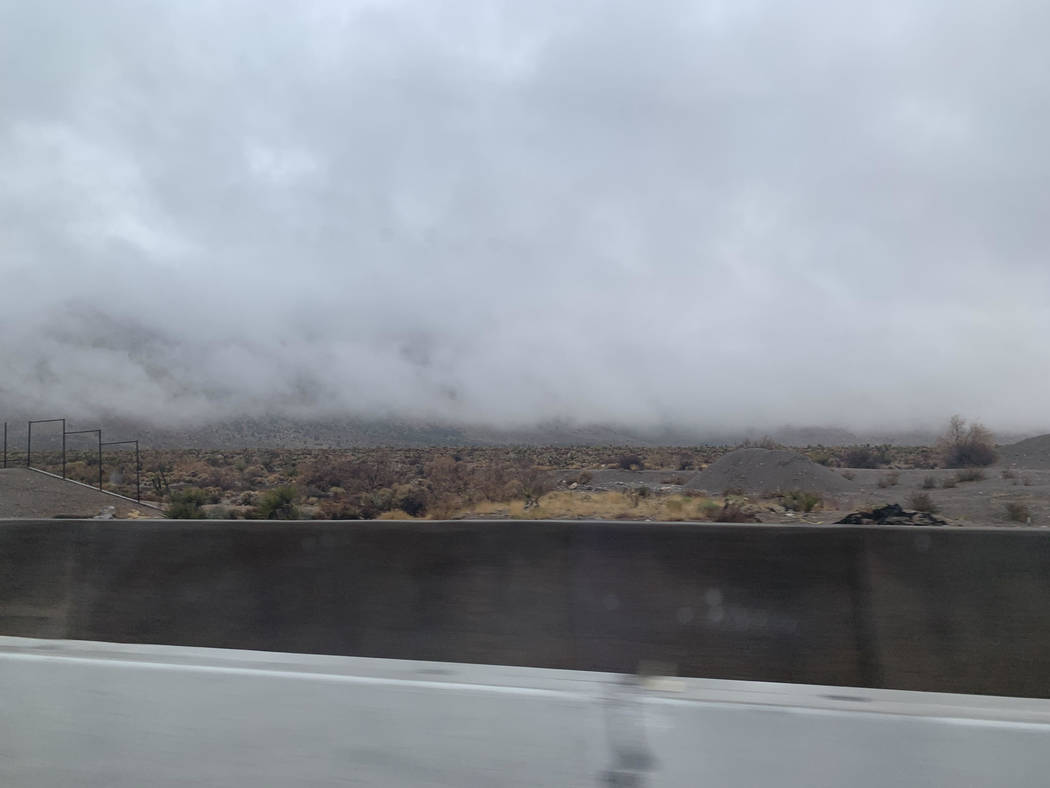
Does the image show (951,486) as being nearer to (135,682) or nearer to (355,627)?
(355,627)

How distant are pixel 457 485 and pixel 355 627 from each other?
25.6 metres

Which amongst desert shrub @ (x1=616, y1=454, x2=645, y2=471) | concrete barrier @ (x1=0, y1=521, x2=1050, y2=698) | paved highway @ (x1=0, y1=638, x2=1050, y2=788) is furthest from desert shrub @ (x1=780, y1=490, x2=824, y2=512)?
paved highway @ (x1=0, y1=638, x2=1050, y2=788)

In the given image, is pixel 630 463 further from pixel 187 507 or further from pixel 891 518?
pixel 891 518

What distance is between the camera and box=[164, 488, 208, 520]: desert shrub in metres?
26.5

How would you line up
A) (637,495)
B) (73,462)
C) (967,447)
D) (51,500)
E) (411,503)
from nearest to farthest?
(411,503) < (637,495) < (51,500) < (967,447) < (73,462)

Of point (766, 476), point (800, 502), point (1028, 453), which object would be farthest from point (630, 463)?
point (800, 502)

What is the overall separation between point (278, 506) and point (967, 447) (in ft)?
119

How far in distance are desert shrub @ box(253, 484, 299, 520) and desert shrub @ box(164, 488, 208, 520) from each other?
5.36 ft

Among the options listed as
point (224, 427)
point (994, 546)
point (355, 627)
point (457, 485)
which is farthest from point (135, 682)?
point (224, 427)

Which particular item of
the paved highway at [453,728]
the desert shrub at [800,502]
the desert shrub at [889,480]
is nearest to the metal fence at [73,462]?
the desert shrub at [800,502]

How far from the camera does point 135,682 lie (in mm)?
3555

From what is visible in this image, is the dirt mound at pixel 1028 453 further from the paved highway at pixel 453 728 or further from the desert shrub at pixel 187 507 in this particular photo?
the paved highway at pixel 453 728

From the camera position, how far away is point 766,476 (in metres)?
35.0

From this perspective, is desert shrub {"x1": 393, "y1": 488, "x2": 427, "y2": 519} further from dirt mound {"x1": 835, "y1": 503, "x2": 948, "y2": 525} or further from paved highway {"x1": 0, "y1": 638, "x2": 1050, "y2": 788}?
paved highway {"x1": 0, "y1": 638, "x2": 1050, "y2": 788}
